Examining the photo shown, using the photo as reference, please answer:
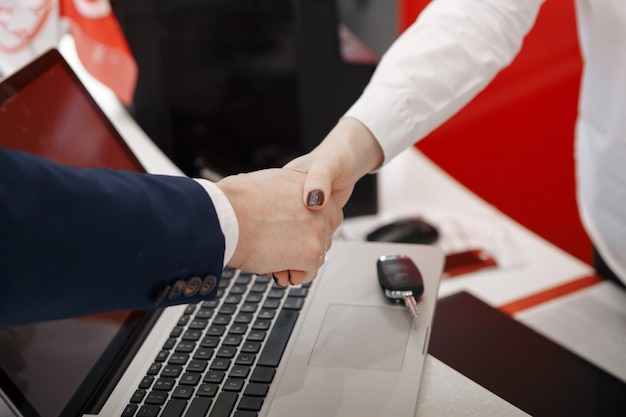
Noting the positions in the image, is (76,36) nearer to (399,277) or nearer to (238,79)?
(238,79)

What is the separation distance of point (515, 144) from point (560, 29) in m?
0.33

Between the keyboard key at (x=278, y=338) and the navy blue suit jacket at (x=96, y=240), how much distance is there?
0.12m

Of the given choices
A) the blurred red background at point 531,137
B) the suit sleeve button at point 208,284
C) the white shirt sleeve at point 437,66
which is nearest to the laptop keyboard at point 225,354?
the suit sleeve button at point 208,284

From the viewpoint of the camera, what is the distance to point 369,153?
85 centimetres

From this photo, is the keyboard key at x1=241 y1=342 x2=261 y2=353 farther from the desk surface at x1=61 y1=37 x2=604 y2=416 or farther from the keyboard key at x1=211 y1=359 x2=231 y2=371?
the desk surface at x1=61 y1=37 x2=604 y2=416

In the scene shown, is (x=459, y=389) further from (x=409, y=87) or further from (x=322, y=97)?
(x=322, y=97)

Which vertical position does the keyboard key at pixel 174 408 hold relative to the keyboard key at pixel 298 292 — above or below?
above

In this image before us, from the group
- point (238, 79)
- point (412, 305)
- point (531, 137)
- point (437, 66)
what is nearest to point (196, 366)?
point (412, 305)

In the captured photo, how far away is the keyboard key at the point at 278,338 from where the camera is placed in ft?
2.26

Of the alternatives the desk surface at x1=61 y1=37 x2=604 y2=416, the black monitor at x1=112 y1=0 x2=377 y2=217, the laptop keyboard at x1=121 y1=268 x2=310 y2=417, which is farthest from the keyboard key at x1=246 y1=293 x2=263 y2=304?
the black monitor at x1=112 y1=0 x2=377 y2=217

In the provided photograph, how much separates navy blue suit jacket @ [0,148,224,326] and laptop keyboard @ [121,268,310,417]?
11 cm

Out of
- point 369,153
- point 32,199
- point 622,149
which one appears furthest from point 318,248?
point 622,149

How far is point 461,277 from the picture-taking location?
1.06 m

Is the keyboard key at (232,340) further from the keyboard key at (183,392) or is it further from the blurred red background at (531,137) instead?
the blurred red background at (531,137)
